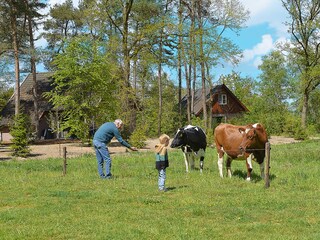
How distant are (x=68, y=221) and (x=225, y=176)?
25.7 feet

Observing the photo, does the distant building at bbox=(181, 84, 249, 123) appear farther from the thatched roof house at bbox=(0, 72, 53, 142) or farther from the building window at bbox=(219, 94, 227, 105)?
the thatched roof house at bbox=(0, 72, 53, 142)

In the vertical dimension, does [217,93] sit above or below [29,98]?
above

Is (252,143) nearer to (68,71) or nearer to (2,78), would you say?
(68,71)

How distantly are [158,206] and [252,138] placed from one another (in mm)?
5570

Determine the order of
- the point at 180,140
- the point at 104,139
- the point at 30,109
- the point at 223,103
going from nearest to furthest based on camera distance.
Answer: the point at 104,139 → the point at 180,140 → the point at 30,109 → the point at 223,103

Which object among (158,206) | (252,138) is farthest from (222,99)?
(158,206)

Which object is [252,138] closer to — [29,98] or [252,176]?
[252,176]

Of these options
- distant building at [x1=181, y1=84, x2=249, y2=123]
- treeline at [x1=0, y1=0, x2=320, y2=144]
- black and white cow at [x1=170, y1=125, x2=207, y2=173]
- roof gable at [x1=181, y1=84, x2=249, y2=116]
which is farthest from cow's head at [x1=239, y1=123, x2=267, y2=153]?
distant building at [x1=181, y1=84, x2=249, y2=123]

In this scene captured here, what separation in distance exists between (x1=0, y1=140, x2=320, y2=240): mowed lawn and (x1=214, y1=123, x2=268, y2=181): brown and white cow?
0.73m

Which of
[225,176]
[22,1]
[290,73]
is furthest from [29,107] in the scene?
[290,73]

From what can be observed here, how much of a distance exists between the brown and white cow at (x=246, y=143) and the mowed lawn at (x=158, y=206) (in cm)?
73

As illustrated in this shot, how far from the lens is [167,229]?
7.80 metres

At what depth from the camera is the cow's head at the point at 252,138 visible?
14347 mm

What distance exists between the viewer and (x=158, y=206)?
32.6 feet
